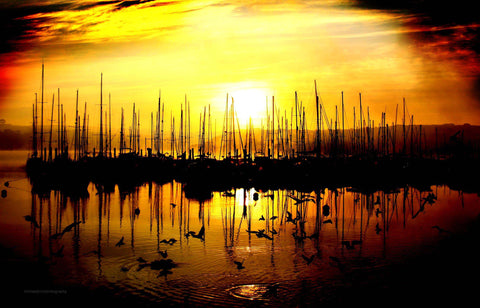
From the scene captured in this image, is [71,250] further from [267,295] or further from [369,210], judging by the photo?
[369,210]

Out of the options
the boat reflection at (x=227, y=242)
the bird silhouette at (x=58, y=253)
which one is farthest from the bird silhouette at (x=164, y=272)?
the bird silhouette at (x=58, y=253)

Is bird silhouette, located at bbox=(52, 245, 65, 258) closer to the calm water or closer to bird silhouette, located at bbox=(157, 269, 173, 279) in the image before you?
the calm water

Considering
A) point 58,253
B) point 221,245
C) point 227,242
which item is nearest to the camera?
point 58,253

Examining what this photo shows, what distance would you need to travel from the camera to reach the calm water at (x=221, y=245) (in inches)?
629

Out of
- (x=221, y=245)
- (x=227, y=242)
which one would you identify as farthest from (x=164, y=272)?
(x=227, y=242)

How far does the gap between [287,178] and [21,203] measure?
111 feet

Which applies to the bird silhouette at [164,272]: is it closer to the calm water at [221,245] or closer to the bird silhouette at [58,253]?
the calm water at [221,245]

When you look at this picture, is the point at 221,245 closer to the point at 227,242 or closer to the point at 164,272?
the point at 227,242

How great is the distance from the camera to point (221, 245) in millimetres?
22984

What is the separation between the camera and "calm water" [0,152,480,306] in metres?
16.0

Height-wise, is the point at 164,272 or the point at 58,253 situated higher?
the point at 58,253

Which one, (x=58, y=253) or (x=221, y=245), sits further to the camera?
(x=221, y=245)

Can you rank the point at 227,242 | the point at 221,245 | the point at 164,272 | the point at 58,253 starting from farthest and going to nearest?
the point at 227,242, the point at 221,245, the point at 58,253, the point at 164,272

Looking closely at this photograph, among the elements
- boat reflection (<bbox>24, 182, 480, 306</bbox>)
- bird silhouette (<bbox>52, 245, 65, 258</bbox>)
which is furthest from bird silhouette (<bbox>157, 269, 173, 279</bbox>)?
bird silhouette (<bbox>52, 245, 65, 258</bbox>)
